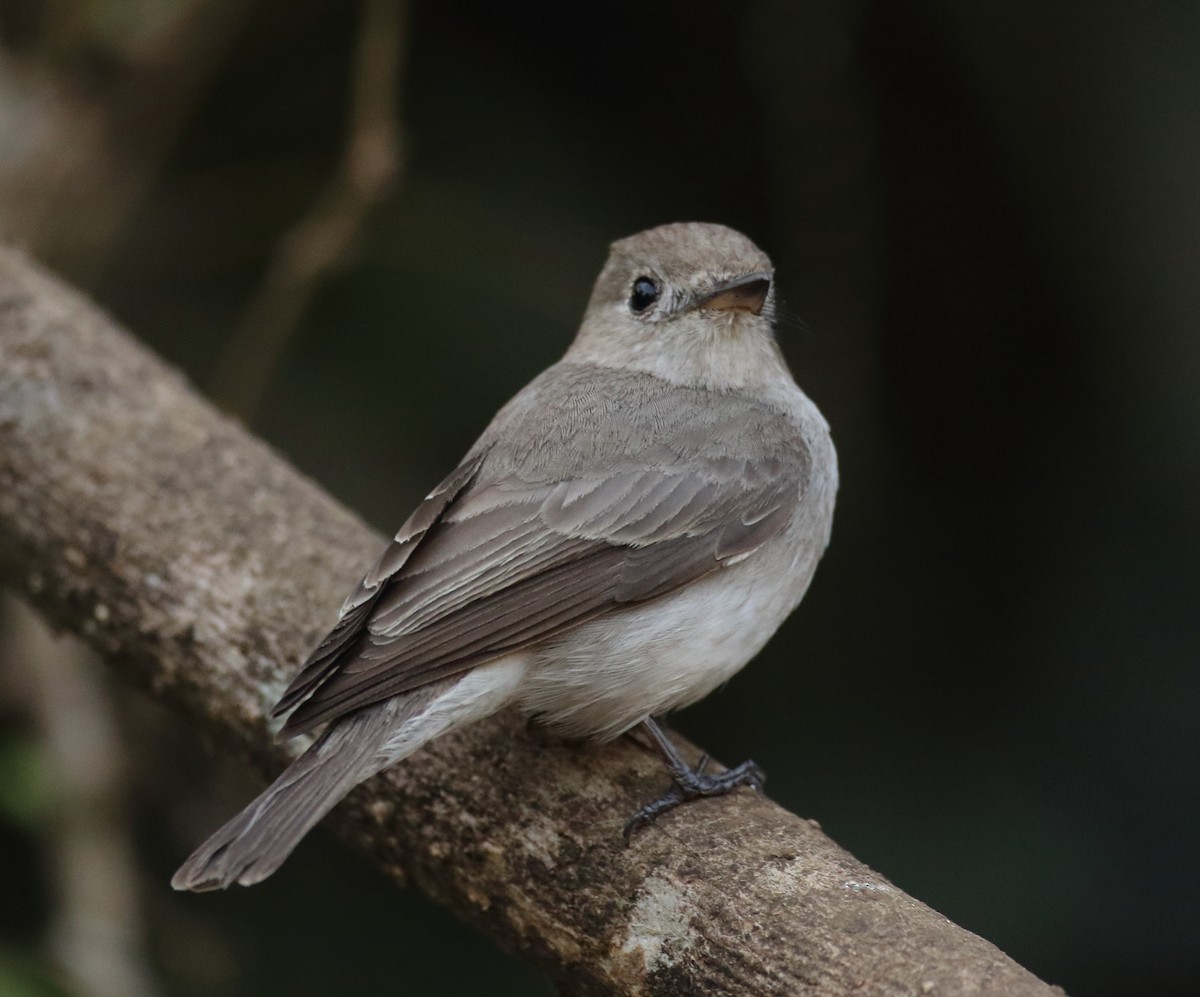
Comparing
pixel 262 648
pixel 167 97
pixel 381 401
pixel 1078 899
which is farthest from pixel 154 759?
pixel 1078 899

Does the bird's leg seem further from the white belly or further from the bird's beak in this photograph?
the bird's beak

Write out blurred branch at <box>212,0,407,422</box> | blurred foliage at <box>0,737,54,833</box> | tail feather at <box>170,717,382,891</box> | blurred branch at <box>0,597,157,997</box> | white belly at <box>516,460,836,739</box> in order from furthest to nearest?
blurred branch at <box>212,0,407,422</box>
blurred branch at <box>0,597,157,997</box>
blurred foliage at <box>0,737,54,833</box>
white belly at <box>516,460,836,739</box>
tail feather at <box>170,717,382,891</box>

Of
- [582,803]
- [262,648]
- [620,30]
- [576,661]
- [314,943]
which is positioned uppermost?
[620,30]

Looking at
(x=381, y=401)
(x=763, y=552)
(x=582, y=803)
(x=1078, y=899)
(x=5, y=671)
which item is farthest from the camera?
(x=381, y=401)

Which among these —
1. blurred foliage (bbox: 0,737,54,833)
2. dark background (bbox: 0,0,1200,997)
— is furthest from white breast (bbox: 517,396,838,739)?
blurred foliage (bbox: 0,737,54,833)

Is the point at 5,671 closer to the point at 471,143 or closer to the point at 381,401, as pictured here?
the point at 381,401

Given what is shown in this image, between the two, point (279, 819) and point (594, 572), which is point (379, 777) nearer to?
point (279, 819)

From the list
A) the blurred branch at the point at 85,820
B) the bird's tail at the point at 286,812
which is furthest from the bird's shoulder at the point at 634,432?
the blurred branch at the point at 85,820
